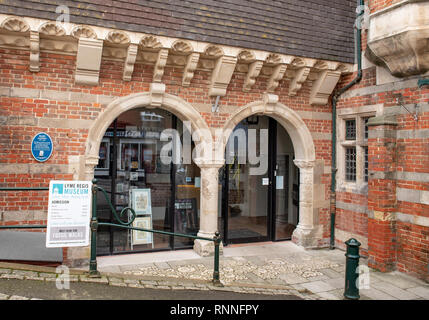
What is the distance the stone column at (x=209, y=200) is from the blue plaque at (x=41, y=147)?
2795 mm

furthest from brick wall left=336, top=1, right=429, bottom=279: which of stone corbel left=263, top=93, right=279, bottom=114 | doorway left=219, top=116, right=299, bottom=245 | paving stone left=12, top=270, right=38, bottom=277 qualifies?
paving stone left=12, top=270, right=38, bottom=277

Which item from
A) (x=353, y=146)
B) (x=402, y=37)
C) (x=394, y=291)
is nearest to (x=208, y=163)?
(x=353, y=146)

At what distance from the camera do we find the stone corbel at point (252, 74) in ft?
23.1

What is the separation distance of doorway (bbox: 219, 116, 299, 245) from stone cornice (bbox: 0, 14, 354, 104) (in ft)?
4.03

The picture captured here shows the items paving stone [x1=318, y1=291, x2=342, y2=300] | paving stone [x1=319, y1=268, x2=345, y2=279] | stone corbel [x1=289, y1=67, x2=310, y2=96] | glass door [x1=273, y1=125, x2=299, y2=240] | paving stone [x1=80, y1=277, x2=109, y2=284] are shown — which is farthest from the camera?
glass door [x1=273, y1=125, x2=299, y2=240]

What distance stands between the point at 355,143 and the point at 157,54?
4.59 m

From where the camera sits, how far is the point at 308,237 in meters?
8.05

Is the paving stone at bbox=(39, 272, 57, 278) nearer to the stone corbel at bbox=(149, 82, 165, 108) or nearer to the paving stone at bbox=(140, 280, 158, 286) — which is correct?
the paving stone at bbox=(140, 280, 158, 286)

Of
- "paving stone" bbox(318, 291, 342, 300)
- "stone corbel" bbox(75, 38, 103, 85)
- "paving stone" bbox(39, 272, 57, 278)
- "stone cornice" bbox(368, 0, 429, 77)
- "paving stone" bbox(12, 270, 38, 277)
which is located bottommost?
"paving stone" bbox(318, 291, 342, 300)

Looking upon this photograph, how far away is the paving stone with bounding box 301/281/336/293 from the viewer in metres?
5.58

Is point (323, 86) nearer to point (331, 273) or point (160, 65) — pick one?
point (160, 65)

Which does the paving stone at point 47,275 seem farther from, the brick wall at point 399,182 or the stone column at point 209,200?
the brick wall at point 399,182

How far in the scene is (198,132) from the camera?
23.6 feet
